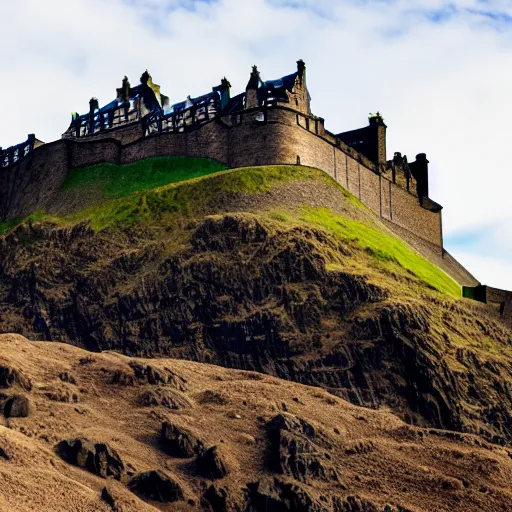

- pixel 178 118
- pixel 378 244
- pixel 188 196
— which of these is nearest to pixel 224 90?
pixel 178 118

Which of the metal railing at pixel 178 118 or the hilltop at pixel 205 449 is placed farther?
the metal railing at pixel 178 118

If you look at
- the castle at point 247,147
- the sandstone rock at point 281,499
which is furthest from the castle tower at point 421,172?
the sandstone rock at point 281,499

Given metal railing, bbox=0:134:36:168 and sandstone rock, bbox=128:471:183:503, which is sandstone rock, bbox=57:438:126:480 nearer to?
sandstone rock, bbox=128:471:183:503

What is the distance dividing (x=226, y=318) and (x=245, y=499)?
28.5 metres

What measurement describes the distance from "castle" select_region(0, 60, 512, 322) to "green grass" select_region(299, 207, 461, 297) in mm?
4036

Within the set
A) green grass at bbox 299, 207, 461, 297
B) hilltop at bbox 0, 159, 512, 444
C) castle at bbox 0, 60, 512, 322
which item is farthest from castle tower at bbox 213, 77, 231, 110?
green grass at bbox 299, 207, 461, 297

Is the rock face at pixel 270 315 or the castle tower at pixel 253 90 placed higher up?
the castle tower at pixel 253 90

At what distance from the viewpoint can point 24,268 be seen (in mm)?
103625

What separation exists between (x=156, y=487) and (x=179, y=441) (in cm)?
577

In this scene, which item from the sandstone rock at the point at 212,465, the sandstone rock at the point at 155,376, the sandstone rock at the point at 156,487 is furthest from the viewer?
the sandstone rock at the point at 155,376

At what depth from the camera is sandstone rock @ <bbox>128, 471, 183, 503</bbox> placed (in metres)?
64.1

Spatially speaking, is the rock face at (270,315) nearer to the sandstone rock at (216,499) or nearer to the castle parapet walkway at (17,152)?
the sandstone rock at (216,499)

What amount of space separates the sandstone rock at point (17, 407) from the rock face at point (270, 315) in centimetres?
1068

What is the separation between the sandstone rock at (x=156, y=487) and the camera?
64.1 meters
